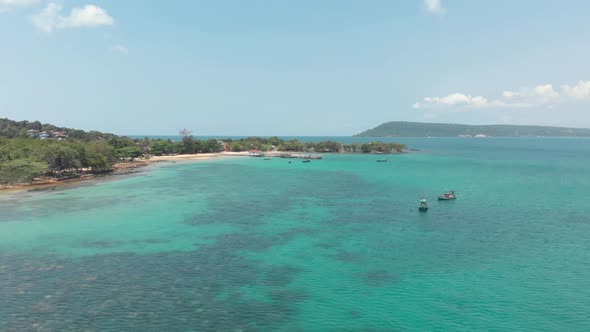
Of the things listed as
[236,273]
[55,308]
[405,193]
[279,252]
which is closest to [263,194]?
[405,193]

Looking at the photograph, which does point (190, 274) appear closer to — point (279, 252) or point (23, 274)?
point (279, 252)

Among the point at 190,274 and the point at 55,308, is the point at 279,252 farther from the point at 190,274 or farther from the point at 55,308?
the point at 55,308

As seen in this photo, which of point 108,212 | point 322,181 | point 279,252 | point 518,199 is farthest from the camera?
point 322,181

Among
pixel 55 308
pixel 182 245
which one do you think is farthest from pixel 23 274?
pixel 182 245

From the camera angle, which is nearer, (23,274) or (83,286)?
(83,286)

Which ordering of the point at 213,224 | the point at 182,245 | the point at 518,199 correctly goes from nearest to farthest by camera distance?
the point at 182,245
the point at 213,224
the point at 518,199

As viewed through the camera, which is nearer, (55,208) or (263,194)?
(55,208)
